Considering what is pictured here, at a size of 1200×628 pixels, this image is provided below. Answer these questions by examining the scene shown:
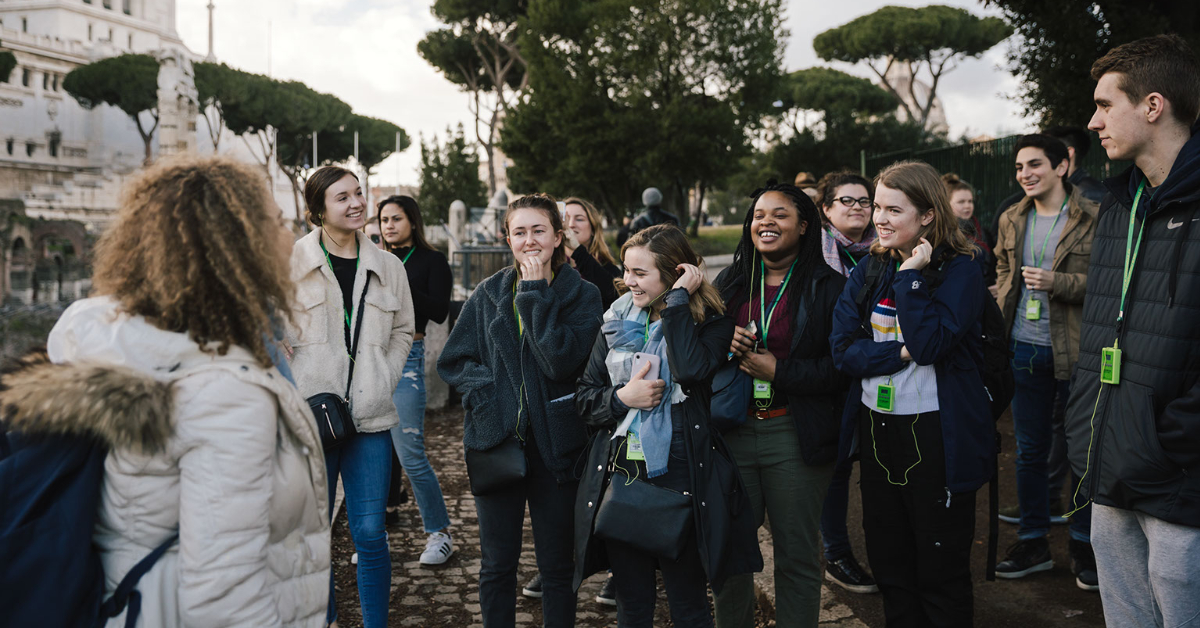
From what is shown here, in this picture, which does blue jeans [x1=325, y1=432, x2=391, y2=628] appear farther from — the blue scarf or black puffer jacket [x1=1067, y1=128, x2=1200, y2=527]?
black puffer jacket [x1=1067, y1=128, x2=1200, y2=527]

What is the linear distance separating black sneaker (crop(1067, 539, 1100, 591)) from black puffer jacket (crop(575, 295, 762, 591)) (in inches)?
87.4

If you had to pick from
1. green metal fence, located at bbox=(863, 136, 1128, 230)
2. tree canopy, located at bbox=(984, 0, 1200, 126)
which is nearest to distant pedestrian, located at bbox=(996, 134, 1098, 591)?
green metal fence, located at bbox=(863, 136, 1128, 230)

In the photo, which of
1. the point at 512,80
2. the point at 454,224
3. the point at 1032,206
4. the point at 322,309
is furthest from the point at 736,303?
the point at 512,80

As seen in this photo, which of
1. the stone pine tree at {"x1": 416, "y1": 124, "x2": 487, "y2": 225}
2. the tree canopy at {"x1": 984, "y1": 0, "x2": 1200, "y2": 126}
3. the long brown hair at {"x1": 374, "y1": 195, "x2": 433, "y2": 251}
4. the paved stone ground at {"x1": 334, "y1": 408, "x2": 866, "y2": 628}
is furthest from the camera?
the stone pine tree at {"x1": 416, "y1": 124, "x2": 487, "y2": 225}

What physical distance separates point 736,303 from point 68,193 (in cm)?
6102

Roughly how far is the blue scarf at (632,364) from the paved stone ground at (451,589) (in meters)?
1.51

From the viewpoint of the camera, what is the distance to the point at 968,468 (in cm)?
306

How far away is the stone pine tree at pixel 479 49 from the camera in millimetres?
38156

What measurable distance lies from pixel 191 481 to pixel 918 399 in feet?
8.08

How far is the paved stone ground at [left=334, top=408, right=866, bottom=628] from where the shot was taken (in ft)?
13.2

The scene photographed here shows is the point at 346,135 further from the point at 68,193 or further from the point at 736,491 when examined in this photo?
the point at 736,491

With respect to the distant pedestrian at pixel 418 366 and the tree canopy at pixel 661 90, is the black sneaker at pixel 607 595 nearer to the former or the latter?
the distant pedestrian at pixel 418 366

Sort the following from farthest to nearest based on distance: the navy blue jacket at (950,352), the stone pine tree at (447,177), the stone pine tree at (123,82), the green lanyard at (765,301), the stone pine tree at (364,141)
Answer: the stone pine tree at (364,141) < the stone pine tree at (123,82) < the stone pine tree at (447,177) < the green lanyard at (765,301) < the navy blue jacket at (950,352)

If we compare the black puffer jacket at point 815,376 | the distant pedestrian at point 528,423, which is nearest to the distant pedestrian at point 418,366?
the distant pedestrian at point 528,423
